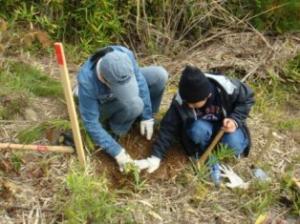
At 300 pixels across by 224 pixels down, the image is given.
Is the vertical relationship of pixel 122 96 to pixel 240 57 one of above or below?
above

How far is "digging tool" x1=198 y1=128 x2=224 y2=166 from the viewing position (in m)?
3.29

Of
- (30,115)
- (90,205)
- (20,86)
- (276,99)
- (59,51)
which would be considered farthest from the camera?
(276,99)

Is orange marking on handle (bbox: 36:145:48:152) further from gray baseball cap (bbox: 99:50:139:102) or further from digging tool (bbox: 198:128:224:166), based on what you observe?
digging tool (bbox: 198:128:224:166)

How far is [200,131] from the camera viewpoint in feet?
11.1

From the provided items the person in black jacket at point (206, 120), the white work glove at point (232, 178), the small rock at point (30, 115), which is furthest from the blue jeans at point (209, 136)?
the small rock at point (30, 115)

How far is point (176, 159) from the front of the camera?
11.5 ft

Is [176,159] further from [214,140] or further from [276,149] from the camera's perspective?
[276,149]

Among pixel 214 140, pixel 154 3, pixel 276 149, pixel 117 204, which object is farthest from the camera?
pixel 154 3

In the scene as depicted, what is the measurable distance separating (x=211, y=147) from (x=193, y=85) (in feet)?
1.50

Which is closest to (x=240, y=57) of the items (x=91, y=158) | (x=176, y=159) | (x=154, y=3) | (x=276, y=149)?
(x=154, y=3)

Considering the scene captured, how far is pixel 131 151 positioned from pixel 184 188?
1.34ft

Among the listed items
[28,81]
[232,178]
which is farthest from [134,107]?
[28,81]

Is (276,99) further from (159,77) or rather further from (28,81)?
(28,81)

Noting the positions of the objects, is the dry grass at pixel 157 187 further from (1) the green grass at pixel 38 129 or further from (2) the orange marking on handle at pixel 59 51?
(2) the orange marking on handle at pixel 59 51
